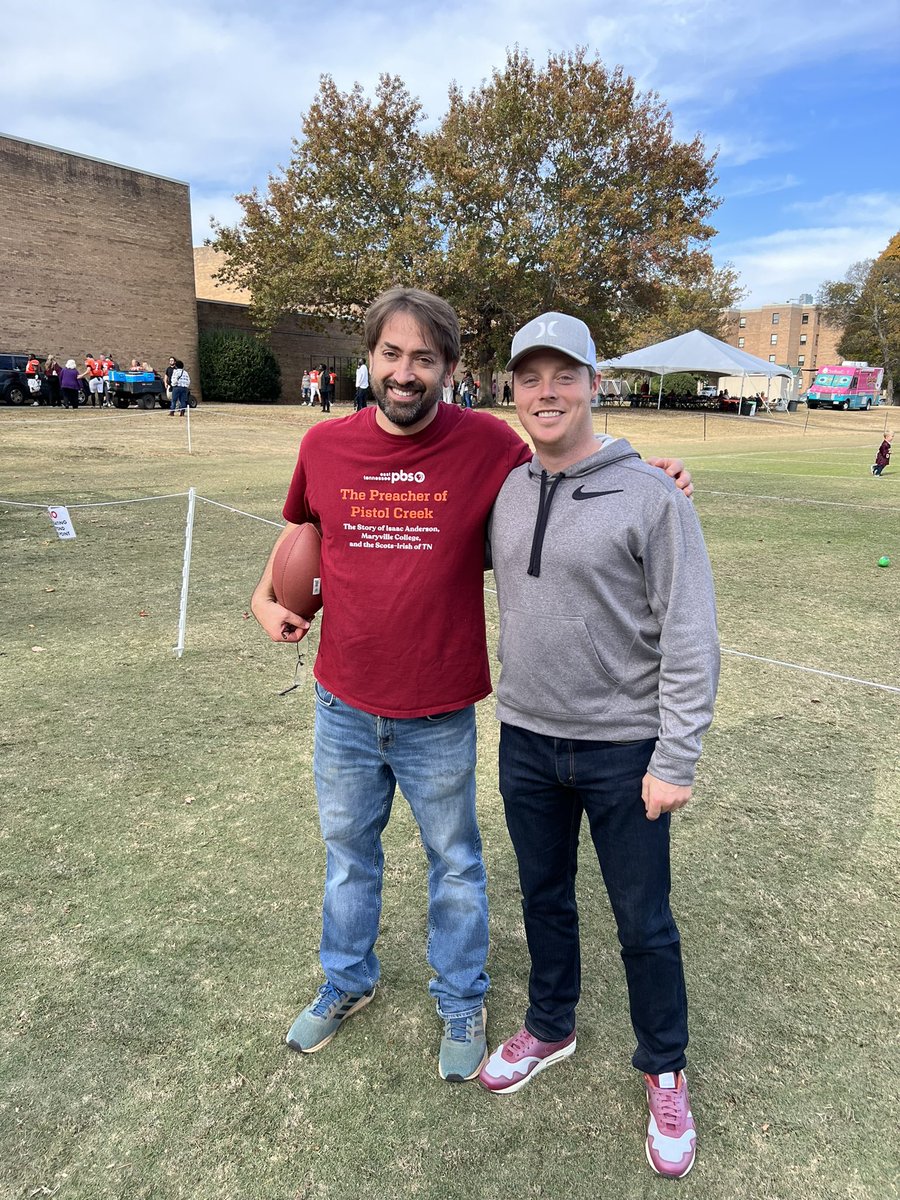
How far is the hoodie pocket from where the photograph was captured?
194 centimetres

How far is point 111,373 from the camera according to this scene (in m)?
30.0

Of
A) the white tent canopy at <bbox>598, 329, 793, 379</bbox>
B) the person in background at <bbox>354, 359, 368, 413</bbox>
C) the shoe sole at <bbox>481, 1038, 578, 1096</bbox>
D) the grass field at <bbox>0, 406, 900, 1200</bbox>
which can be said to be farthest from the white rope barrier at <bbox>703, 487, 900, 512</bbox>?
the white tent canopy at <bbox>598, 329, 793, 379</bbox>

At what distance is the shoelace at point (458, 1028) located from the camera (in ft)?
7.65

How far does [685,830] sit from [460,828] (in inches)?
68.8

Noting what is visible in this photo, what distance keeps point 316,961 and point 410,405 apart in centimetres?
191

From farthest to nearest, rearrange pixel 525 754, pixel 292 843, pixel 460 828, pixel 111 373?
pixel 111 373 → pixel 292 843 → pixel 460 828 → pixel 525 754

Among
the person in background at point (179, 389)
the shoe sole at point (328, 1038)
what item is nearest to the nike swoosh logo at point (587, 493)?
the shoe sole at point (328, 1038)

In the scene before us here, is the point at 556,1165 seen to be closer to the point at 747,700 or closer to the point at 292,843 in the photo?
the point at 292,843

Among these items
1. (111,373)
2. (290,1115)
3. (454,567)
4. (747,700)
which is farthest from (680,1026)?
(111,373)

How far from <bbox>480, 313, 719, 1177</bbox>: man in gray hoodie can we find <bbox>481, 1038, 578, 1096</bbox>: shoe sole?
0.28m

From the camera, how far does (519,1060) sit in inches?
89.4

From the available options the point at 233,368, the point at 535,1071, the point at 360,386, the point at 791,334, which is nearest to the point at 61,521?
the point at 535,1071

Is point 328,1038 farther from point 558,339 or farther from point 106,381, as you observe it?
point 106,381

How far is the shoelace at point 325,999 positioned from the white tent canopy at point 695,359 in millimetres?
28728
